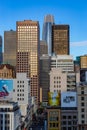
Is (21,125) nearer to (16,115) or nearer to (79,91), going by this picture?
(16,115)

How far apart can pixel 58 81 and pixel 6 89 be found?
31217 millimetres

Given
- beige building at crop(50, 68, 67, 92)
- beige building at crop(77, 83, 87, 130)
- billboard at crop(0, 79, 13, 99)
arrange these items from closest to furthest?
beige building at crop(77, 83, 87, 130) → billboard at crop(0, 79, 13, 99) → beige building at crop(50, 68, 67, 92)

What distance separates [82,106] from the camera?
112750 mm

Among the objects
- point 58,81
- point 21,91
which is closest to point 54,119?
point 21,91

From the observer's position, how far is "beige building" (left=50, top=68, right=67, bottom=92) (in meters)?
182

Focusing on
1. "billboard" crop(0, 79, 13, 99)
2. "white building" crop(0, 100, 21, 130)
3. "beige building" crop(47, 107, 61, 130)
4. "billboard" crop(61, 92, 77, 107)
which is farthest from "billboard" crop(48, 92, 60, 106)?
"billboard" crop(0, 79, 13, 99)

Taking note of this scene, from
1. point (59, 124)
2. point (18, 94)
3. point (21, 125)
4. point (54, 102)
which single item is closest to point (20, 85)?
point (18, 94)

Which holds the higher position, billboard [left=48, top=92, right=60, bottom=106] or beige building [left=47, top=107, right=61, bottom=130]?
billboard [left=48, top=92, right=60, bottom=106]

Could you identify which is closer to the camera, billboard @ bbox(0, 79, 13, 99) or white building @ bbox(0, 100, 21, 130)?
white building @ bbox(0, 100, 21, 130)

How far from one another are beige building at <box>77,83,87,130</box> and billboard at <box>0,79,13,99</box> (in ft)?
163

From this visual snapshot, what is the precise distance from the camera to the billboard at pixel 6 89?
523 feet

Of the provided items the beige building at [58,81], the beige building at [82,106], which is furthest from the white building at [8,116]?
the beige building at [58,81]

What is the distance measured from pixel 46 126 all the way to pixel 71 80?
66.9 m

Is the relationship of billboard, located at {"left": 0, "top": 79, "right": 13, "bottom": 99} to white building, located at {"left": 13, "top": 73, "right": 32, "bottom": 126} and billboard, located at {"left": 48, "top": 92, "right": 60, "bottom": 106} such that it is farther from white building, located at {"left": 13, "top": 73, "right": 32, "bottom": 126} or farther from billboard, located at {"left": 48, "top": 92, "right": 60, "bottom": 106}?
billboard, located at {"left": 48, "top": 92, "right": 60, "bottom": 106}
